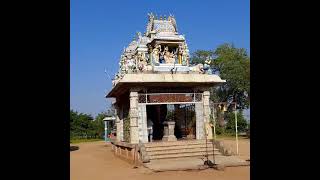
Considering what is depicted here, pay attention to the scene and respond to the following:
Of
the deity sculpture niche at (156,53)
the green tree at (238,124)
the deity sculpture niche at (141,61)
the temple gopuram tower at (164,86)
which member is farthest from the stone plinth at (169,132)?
the green tree at (238,124)

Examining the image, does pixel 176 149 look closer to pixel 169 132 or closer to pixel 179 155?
pixel 179 155

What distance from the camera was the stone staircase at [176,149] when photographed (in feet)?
42.6

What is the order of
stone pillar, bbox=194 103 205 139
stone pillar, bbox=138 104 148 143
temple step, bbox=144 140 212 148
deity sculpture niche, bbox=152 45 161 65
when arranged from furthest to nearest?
deity sculpture niche, bbox=152 45 161 65 < stone pillar, bbox=194 103 205 139 < stone pillar, bbox=138 104 148 143 < temple step, bbox=144 140 212 148

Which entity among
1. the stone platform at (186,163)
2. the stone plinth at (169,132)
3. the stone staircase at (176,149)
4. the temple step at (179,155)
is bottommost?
the stone platform at (186,163)

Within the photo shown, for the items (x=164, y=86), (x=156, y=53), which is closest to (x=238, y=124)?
(x=156, y=53)

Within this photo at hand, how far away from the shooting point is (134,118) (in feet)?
45.4

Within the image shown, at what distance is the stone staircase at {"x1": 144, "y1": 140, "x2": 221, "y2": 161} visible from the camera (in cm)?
1298

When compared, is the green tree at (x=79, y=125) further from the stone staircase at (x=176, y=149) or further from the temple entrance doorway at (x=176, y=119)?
the stone staircase at (x=176, y=149)

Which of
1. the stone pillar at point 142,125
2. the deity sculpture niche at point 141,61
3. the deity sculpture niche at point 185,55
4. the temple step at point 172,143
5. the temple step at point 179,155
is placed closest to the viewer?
the temple step at point 179,155

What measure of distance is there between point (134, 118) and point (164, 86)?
5.61 feet

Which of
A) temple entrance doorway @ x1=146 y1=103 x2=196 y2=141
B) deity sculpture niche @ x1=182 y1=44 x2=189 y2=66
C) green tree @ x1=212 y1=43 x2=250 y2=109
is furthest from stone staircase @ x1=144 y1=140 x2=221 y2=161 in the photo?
green tree @ x1=212 y1=43 x2=250 y2=109

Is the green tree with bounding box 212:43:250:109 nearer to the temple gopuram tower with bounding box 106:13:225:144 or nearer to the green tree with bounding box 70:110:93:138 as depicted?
the green tree with bounding box 70:110:93:138
